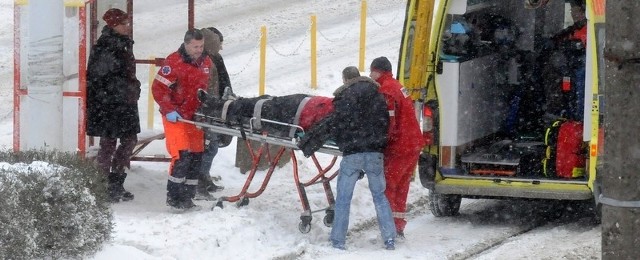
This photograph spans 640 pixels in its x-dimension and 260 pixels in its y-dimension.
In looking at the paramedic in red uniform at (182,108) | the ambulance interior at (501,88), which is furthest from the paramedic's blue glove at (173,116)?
the ambulance interior at (501,88)

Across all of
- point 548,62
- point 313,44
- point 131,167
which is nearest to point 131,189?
point 131,167

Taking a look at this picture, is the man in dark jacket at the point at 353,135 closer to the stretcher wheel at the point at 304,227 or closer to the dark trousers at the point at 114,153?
the stretcher wheel at the point at 304,227

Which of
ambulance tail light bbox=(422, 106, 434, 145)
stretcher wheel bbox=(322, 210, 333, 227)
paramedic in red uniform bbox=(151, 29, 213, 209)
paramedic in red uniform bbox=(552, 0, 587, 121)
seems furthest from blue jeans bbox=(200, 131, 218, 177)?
paramedic in red uniform bbox=(552, 0, 587, 121)

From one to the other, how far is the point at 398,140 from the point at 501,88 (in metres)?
3.09

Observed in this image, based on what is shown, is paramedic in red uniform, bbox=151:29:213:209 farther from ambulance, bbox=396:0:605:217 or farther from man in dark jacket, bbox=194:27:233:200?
ambulance, bbox=396:0:605:217

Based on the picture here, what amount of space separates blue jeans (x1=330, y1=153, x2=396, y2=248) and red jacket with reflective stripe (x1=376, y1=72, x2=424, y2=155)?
0.31 metres

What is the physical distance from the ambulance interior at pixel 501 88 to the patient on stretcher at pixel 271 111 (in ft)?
5.27

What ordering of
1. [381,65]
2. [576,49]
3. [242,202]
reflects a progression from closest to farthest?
[381,65] < [242,202] < [576,49]

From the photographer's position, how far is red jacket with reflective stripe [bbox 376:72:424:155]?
916 cm

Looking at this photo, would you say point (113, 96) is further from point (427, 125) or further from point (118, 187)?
point (427, 125)

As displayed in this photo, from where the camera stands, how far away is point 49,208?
6.83 m

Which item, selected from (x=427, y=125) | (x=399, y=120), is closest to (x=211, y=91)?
(x=427, y=125)

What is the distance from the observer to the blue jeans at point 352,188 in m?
8.90

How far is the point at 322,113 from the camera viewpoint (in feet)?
29.8
